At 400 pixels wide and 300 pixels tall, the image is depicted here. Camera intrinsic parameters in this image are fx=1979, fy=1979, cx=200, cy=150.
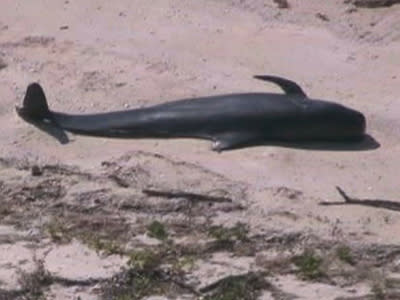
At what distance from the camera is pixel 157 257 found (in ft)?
27.1

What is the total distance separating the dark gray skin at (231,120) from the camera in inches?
379

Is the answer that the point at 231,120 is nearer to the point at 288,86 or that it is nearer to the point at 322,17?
the point at 288,86

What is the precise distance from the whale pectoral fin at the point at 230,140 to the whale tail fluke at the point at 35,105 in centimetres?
89

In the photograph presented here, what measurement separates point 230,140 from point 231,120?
0.11 meters

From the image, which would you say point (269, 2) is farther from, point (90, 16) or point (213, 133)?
A: point (213, 133)

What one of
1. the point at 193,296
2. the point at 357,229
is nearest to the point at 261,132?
the point at 357,229

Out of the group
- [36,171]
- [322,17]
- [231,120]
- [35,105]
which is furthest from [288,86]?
[322,17]

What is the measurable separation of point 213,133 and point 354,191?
3.03 feet

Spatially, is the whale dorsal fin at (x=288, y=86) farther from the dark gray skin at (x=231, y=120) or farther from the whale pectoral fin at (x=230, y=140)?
the whale pectoral fin at (x=230, y=140)

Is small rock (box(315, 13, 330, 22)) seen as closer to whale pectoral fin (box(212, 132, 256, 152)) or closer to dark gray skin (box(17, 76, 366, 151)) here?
dark gray skin (box(17, 76, 366, 151))

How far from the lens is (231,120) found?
963cm

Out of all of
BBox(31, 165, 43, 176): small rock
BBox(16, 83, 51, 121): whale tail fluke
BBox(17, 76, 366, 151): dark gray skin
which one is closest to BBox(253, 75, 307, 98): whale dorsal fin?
BBox(17, 76, 366, 151): dark gray skin

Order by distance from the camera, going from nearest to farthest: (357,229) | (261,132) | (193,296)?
(193,296) → (357,229) → (261,132)

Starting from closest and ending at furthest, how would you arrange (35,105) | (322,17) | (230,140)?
(230,140)
(35,105)
(322,17)
